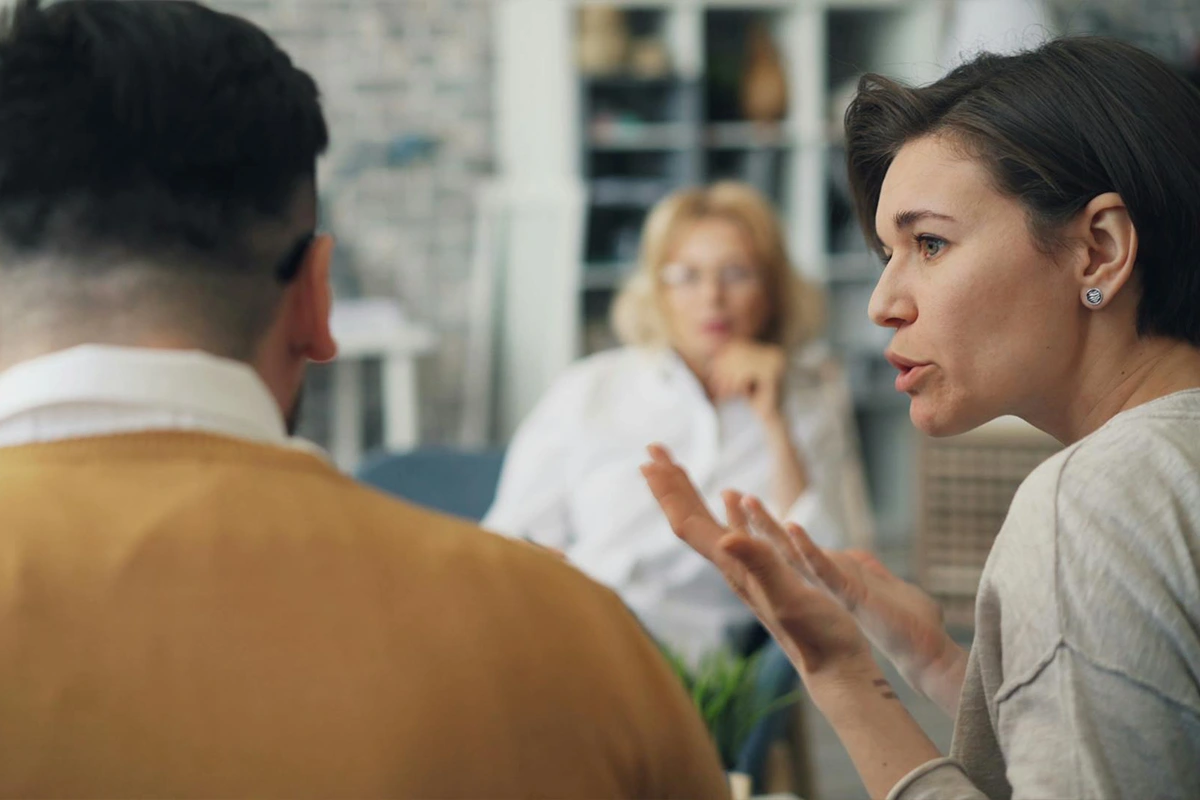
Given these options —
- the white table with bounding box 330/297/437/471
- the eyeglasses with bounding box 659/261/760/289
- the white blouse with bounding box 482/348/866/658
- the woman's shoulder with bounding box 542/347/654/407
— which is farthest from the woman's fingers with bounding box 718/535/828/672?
the white table with bounding box 330/297/437/471

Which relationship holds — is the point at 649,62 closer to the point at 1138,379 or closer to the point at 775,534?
the point at 775,534

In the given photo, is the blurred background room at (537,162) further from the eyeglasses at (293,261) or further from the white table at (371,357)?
the eyeglasses at (293,261)

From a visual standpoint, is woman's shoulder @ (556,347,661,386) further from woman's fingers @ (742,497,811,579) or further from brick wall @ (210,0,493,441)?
brick wall @ (210,0,493,441)

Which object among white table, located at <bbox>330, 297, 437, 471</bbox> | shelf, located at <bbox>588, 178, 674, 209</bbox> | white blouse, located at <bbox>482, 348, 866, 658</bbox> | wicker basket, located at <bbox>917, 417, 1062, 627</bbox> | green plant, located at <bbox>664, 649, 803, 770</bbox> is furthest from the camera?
shelf, located at <bbox>588, 178, 674, 209</bbox>

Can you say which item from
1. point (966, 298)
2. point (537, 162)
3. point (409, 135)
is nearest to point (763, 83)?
point (537, 162)

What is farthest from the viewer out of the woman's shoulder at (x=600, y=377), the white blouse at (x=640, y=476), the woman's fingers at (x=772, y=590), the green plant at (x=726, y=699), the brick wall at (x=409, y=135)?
the brick wall at (x=409, y=135)

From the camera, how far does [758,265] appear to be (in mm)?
2996

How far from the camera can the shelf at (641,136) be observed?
5039 millimetres

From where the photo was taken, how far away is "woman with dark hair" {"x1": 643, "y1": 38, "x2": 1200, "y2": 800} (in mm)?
855

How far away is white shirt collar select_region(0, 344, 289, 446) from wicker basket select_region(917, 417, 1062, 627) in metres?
3.61

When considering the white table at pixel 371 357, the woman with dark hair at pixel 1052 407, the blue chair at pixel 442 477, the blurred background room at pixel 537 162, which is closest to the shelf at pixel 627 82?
the blurred background room at pixel 537 162

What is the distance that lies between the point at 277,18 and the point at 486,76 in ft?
2.64

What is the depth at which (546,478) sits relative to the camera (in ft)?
9.20

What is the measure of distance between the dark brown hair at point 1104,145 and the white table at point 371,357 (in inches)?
140
